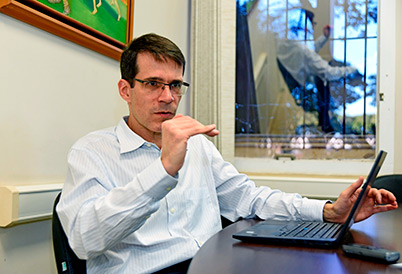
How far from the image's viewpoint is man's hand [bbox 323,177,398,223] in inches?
48.8

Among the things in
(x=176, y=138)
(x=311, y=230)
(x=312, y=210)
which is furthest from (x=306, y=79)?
(x=176, y=138)

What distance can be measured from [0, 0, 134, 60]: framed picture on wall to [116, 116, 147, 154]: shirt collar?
1.63 ft

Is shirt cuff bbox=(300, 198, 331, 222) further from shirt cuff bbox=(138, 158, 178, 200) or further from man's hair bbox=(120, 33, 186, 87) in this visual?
man's hair bbox=(120, 33, 186, 87)

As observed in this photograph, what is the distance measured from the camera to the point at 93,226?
3.46ft

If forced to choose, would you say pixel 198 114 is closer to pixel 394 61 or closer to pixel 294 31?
pixel 294 31

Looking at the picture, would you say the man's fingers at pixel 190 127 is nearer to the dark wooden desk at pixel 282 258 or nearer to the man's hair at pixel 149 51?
the dark wooden desk at pixel 282 258

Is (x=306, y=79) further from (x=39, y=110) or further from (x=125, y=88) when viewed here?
(x=39, y=110)

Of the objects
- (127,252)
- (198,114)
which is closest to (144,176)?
(127,252)

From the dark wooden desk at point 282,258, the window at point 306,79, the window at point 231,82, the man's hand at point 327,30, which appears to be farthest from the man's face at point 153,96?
the man's hand at point 327,30

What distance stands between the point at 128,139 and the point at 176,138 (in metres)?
0.41

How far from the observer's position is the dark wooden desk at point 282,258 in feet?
2.55

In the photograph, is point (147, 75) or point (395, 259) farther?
point (147, 75)

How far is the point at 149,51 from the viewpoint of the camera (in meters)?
1.45

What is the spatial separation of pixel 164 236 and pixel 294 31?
6.58ft
